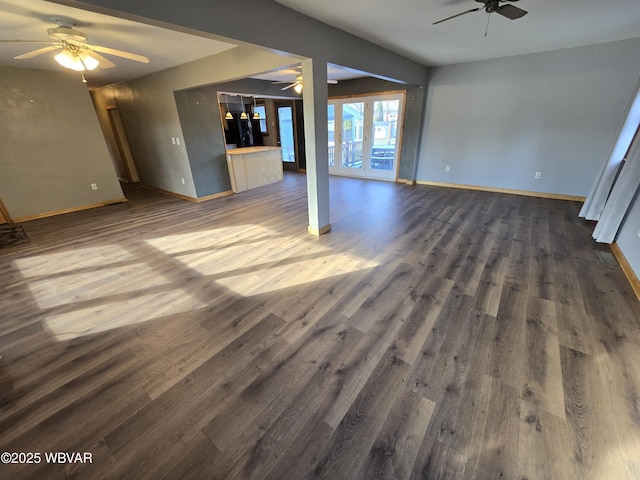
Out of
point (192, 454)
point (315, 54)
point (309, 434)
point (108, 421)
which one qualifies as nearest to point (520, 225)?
point (315, 54)

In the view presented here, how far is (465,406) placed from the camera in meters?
1.39

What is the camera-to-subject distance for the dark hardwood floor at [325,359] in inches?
47.2

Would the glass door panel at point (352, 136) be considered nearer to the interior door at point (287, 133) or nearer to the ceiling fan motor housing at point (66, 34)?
the interior door at point (287, 133)

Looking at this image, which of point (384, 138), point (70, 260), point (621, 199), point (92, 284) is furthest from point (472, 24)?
point (70, 260)

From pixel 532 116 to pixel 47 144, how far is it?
8.63 metres

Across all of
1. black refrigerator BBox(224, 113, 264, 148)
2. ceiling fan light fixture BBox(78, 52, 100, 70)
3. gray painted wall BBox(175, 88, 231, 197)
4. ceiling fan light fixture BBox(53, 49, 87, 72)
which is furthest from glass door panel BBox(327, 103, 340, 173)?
ceiling fan light fixture BBox(53, 49, 87, 72)

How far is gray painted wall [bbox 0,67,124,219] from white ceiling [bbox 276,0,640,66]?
4.68m

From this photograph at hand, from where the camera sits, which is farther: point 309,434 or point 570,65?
point 570,65

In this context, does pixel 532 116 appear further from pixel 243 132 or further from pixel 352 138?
pixel 243 132

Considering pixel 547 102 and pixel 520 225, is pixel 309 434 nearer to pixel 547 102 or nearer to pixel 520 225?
pixel 520 225

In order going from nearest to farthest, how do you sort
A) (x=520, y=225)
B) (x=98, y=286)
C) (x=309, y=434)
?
1. (x=309, y=434)
2. (x=98, y=286)
3. (x=520, y=225)

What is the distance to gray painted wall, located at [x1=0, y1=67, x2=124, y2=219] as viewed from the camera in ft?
13.4

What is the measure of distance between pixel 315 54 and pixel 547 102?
443 cm

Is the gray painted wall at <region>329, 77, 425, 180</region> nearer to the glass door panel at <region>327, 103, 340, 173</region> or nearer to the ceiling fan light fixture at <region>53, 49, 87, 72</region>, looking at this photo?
the glass door panel at <region>327, 103, 340, 173</region>
